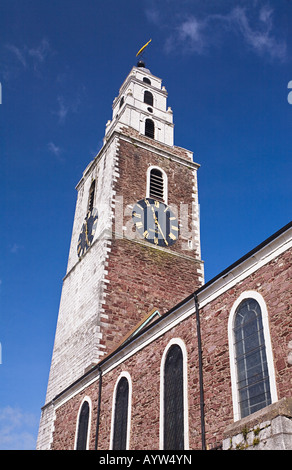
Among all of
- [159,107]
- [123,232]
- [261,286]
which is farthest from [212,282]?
[159,107]

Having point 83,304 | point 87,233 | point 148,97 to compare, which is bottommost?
point 83,304

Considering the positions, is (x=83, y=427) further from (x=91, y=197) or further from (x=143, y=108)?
(x=143, y=108)

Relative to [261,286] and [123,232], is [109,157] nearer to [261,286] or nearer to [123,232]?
[123,232]

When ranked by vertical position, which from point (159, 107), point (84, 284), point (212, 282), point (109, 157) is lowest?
point (212, 282)

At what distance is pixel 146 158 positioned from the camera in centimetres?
2636

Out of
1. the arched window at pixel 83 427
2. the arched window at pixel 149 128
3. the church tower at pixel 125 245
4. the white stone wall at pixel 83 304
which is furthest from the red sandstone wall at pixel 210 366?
the arched window at pixel 149 128

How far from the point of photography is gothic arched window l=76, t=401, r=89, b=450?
51.3 ft

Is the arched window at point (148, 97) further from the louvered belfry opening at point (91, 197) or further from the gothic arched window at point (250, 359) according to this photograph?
the gothic arched window at point (250, 359)

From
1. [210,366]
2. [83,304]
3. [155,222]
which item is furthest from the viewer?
[155,222]

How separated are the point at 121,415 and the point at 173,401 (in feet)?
9.09

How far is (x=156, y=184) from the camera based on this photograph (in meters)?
25.8

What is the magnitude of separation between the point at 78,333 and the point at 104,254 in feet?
11.9

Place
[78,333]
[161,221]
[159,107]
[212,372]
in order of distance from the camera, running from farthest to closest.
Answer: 1. [159,107]
2. [161,221]
3. [78,333]
4. [212,372]

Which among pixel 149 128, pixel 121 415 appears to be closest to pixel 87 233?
pixel 149 128
